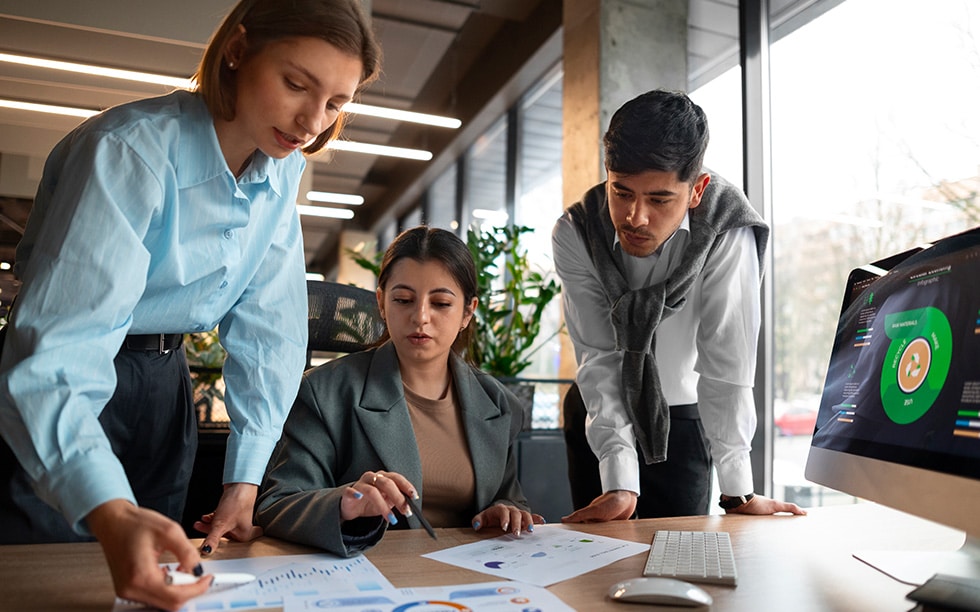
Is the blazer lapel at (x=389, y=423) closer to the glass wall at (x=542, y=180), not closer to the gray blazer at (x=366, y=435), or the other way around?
the gray blazer at (x=366, y=435)

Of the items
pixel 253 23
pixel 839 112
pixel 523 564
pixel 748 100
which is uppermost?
pixel 748 100

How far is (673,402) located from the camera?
1.64m

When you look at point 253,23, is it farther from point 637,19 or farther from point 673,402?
point 637,19

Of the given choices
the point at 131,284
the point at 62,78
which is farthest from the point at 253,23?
the point at 62,78

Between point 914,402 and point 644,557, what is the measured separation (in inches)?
15.6

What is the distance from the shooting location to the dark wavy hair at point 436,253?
5.05 ft

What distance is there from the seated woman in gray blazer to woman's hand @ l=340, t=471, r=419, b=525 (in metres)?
0.02

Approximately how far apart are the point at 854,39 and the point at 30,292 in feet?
8.67

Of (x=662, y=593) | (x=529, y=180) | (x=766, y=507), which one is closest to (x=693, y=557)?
(x=662, y=593)

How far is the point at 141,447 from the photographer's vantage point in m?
1.11

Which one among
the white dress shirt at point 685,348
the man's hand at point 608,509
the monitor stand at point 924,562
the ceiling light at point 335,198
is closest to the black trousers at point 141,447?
the man's hand at point 608,509

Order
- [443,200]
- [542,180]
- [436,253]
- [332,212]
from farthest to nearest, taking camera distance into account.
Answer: [332,212]
[443,200]
[542,180]
[436,253]

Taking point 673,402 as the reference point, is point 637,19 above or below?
above

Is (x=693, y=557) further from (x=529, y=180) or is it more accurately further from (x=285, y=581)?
(x=529, y=180)
